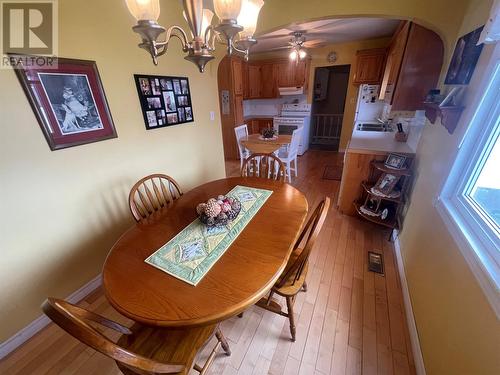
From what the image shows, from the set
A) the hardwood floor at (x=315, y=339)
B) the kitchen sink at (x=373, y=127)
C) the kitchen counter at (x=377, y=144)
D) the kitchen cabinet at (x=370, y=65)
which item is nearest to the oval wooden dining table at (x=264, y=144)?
the kitchen counter at (x=377, y=144)

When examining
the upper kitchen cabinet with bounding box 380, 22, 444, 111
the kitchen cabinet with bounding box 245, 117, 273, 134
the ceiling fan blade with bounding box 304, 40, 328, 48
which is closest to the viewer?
the upper kitchen cabinet with bounding box 380, 22, 444, 111

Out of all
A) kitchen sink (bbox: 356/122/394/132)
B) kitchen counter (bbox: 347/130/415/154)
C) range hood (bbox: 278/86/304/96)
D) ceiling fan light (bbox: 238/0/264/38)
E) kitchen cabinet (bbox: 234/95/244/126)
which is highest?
ceiling fan light (bbox: 238/0/264/38)

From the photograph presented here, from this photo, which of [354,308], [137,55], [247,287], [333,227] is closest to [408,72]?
[333,227]

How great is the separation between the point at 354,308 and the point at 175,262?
136cm

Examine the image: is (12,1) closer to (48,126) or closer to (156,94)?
(48,126)

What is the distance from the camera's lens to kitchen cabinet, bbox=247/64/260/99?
492 cm

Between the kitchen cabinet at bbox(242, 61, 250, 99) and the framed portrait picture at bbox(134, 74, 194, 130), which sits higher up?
the kitchen cabinet at bbox(242, 61, 250, 99)

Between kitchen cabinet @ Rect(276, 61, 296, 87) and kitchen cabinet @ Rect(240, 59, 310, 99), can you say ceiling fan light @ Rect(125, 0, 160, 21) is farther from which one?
kitchen cabinet @ Rect(276, 61, 296, 87)

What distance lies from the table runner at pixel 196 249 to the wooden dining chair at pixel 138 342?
0.23 metres

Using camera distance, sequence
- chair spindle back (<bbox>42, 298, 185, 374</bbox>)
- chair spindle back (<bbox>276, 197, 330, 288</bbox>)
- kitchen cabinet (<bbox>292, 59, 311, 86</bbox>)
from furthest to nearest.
Answer: kitchen cabinet (<bbox>292, 59, 311, 86</bbox>) → chair spindle back (<bbox>276, 197, 330, 288</bbox>) → chair spindle back (<bbox>42, 298, 185, 374</bbox>)

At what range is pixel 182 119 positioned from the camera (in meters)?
2.21

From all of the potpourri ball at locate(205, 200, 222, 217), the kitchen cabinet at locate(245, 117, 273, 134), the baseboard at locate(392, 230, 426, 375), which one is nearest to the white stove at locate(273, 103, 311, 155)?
the kitchen cabinet at locate(245, 117, 273, 134)

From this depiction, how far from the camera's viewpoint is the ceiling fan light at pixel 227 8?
2.68 ft

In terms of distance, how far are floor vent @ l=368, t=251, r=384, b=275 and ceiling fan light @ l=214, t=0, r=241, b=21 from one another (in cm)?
210
